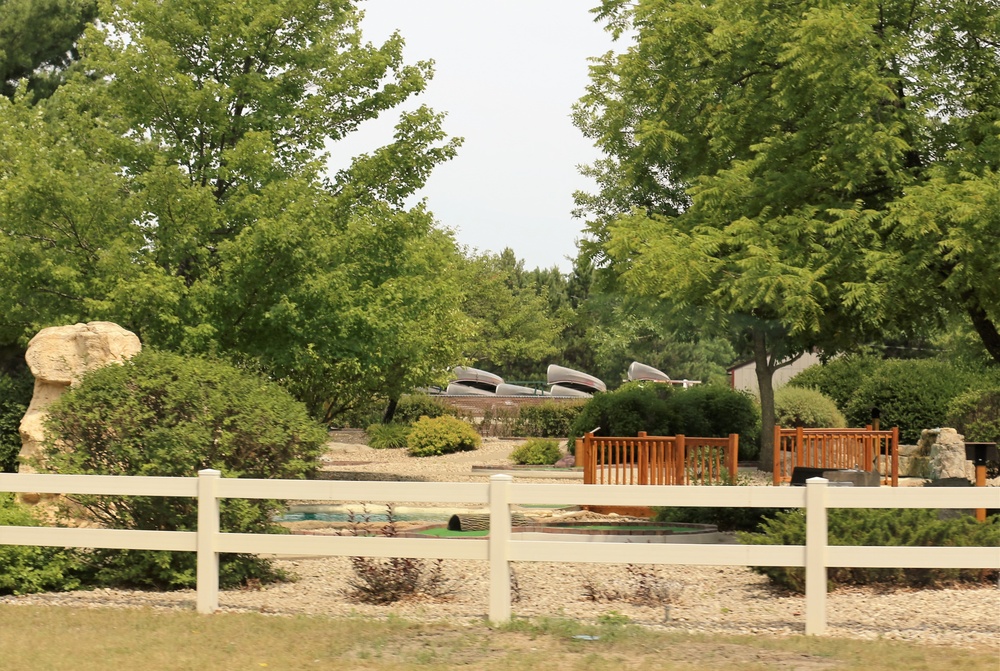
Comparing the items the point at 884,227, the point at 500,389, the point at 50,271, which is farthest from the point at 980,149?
the point at 500,389

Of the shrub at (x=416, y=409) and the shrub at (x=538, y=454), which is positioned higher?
the shrub at (x=416, y=409)

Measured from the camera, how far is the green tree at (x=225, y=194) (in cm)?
1916

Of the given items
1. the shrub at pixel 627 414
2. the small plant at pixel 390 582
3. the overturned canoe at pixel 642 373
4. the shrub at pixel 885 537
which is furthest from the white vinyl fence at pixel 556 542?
the overturned canoe at pixel 642 373

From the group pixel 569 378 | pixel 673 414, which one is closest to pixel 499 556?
pixel 673 414

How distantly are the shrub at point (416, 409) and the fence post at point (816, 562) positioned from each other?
33.2 metres

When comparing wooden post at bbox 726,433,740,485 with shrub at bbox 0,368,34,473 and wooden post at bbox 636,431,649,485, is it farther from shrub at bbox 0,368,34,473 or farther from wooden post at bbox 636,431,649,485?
shrub at bbox 0,368,34,473

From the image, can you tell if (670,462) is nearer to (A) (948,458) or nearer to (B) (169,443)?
(A) (948,458)

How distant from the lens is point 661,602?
10.6 meters

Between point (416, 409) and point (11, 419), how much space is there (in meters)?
24.0

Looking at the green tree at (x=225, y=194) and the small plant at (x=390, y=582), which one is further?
the green tree at (x=225, y=194)

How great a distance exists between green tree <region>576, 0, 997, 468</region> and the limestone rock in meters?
4.59

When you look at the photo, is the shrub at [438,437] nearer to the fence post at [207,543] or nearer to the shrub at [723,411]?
the shrub at [723,411]

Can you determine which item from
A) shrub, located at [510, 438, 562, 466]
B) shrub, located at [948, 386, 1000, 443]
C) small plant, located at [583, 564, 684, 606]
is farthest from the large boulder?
shrub, located at [948, 386, 1000, 443]

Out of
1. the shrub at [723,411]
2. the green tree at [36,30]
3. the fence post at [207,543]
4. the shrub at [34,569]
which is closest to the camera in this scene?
the fence post at [207,543]
